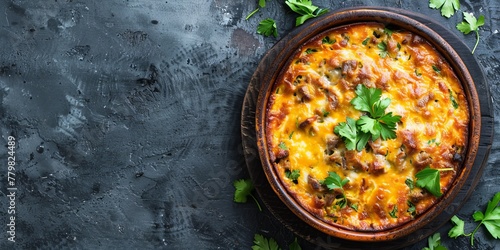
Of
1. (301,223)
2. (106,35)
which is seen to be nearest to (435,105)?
Answer: (301,223)

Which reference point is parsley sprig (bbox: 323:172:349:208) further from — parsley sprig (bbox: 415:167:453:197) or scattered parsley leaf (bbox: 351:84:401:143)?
parsley sprig (bbox: 415:167:453:197)

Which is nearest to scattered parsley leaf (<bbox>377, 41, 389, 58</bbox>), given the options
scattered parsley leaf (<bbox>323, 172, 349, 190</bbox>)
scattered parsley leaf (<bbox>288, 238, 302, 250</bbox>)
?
scattered parsley leaf (<bbox>323, 172, 349, 190</bbox>)

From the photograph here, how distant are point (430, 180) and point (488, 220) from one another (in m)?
0.82

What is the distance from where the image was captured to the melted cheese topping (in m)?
3.55

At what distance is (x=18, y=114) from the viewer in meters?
4.22

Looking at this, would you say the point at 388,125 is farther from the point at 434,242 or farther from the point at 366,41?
the point at 434,242

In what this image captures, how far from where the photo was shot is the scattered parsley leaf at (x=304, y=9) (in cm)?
392

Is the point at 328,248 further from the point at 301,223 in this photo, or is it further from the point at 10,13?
the point at 10,13

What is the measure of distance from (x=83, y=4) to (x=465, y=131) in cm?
256

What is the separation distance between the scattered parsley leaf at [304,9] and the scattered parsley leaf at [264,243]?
1401 mm

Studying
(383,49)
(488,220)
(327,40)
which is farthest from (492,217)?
(327,40)

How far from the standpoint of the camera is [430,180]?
3.49 meters

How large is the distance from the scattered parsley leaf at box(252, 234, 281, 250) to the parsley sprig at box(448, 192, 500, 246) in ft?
3.68

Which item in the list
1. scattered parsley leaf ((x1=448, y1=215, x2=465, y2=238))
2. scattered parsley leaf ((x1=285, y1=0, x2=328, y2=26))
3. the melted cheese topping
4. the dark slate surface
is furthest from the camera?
the dark slate surface
